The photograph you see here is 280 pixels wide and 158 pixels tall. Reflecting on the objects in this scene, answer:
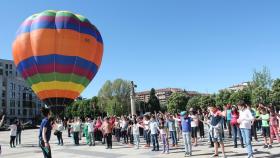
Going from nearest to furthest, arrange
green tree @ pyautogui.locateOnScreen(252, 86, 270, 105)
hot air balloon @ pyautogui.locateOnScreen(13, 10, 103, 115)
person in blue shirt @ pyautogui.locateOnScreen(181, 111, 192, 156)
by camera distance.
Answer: person in blue shirt @ pyautogui.locateOnScreen(181, 111, 192, 156), hot air balloon @ pyautogui.locateOnScreen(13, 10, 103, 115), green tree @ pyautogui.locateOnScreen(252, 86, 270, 105)

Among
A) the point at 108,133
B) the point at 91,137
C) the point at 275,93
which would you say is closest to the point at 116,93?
the point at 275,93

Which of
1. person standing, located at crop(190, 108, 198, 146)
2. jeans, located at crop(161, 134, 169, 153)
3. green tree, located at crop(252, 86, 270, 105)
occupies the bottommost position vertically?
jeans, located at crop(161, 134, 169, 153)

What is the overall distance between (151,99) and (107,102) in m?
48.0

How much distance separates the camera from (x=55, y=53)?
27.0m

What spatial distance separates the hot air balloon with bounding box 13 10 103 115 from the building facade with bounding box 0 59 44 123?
79.3m

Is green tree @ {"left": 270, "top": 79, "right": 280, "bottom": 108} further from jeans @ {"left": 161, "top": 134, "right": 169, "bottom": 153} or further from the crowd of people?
jeans @ {"left": 161, "top": 134, "right": 169, "bottom": 153}

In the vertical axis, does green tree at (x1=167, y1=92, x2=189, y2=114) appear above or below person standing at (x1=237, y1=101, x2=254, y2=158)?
above

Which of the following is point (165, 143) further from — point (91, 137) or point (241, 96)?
point (241, 96)

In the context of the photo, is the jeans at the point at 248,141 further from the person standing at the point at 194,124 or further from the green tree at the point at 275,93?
the green tree at the point at 275,93

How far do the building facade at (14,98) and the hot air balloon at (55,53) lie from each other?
79.3 meters

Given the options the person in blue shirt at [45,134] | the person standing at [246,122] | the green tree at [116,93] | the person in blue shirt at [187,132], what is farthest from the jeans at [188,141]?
the green tree at [116,93]

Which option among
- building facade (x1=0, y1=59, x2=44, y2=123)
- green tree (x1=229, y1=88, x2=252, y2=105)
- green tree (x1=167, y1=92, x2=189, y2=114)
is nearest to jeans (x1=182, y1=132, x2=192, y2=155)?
green tree (x1=229, y1=88, x2=252, y2=105)

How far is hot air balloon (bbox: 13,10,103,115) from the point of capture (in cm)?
2694

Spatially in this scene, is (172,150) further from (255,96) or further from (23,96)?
(23,96)
